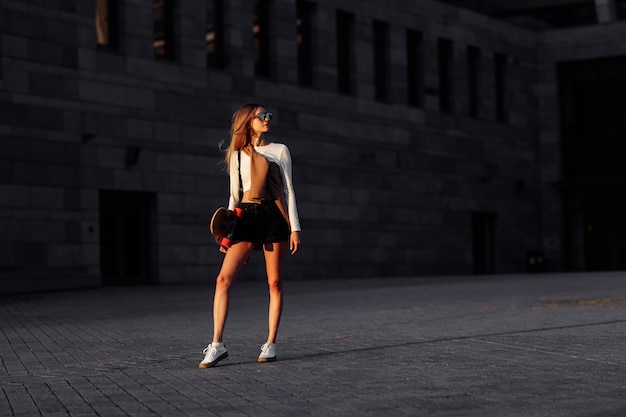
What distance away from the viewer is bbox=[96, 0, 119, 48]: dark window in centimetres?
2739

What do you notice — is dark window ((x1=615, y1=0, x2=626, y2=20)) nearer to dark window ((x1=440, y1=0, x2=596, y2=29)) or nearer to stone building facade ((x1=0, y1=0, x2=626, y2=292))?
dark window ((x1=440, y1=0, x2=596, y2=29))

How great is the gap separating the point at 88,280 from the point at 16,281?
2.02m

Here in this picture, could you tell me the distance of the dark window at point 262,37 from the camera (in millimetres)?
31703

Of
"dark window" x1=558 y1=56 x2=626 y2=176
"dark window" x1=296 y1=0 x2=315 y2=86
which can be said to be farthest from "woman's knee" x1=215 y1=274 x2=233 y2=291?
"dark window" x1=558 y1=56 x2=626 y2=176

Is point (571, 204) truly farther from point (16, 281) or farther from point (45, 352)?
point (45, 352)

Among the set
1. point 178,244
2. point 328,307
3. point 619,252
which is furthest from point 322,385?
point 619,252

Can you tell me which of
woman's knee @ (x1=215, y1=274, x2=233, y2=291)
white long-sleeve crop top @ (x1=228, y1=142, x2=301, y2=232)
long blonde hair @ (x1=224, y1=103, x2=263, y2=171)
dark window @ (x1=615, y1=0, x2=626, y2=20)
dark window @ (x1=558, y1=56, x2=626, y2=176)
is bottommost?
woman's knee @ (x1=215, y1=274, x2=233, y2=291)

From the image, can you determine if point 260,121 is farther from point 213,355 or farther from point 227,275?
point 213,355

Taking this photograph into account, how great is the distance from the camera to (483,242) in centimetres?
4019

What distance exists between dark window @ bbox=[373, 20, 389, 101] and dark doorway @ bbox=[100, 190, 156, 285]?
10.3 meters

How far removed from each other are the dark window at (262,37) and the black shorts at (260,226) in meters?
22.9

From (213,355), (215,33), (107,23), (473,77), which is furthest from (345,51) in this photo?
(213,355)

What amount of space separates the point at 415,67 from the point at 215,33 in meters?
9.11

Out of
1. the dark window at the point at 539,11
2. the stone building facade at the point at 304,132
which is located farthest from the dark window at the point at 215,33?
the dark window at the point at 539,11
